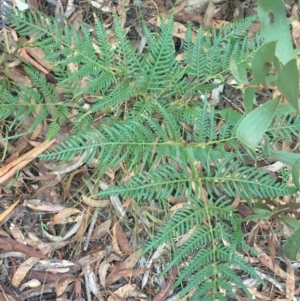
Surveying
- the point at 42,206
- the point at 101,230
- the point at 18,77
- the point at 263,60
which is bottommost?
the point at 101,230

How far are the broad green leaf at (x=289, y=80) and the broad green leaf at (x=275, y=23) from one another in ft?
0.59

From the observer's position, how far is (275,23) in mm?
994

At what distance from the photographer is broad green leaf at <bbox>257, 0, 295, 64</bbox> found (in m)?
0.97

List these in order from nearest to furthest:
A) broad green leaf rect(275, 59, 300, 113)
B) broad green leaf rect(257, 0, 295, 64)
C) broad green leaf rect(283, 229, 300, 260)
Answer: broad green leaf rect(275, 59, 300, 113), broad green leaf rect(257, 0, 295, 64), broad green leaf rect(283, 229, 300, 260)

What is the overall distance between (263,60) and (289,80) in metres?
0.08

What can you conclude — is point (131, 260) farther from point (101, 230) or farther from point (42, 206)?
point (42, 206)

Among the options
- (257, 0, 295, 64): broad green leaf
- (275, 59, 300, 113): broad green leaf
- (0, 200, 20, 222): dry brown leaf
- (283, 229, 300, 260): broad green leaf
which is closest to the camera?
(275, 59, 300, 113): broad green leaf

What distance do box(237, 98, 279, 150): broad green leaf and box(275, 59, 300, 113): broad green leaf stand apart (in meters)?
0.07

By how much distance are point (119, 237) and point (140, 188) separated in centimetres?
36

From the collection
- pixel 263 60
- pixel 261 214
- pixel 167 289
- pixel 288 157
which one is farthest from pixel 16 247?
pixel 263 60

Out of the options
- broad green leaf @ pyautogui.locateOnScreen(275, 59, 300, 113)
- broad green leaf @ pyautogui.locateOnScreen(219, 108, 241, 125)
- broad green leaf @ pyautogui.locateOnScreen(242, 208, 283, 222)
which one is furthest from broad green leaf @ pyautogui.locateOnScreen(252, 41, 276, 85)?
broad green leaf @ pyautogui.locateOnScreen(242, 208, 283, 222)

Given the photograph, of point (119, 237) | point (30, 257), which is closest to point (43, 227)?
point (30, 257)

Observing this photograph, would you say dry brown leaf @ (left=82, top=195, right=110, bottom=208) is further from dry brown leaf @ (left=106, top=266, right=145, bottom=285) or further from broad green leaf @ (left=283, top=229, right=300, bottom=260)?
broad green leaf @ (left=283, top=229, right=300, bottom=260)

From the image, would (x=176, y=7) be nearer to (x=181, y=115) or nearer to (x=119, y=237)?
(x=181, y=115)
